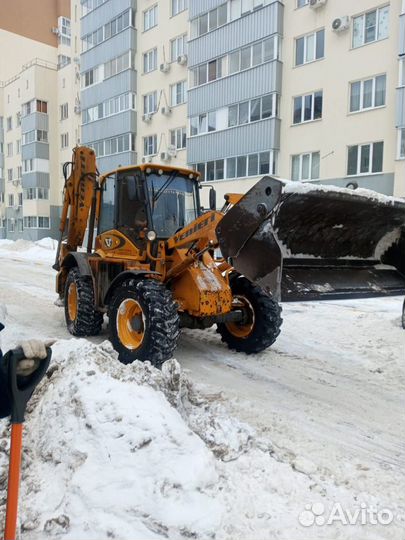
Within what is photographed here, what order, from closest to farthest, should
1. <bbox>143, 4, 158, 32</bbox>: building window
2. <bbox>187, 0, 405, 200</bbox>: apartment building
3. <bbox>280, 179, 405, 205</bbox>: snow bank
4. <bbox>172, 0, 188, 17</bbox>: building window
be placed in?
<bbox>280, 179, 405, 205</bbox>: snow bank < <bbox>187, 0, 405, 200</bbox>: apartment building < <bbox>172, 0, 188, 17</bbox>: building window < <bbox>143, 4, 158, 32</bbox>: building window

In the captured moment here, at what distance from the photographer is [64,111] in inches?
1444

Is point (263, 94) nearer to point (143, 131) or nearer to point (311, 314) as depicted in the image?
point (143, 131)

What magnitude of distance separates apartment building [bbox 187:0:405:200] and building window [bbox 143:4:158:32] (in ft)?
13.7

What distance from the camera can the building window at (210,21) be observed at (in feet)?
69.6

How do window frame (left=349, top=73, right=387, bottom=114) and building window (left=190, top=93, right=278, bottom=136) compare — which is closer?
window frame (left=349, top=73, right=387, bottom=114)

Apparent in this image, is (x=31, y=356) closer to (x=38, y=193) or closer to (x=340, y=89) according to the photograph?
(x=340, y=89)

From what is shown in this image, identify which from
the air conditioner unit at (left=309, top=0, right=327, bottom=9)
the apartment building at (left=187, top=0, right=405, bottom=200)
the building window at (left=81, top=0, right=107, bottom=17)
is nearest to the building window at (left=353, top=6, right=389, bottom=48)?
the apartment building at (left=187, top=0, right=405, bottom=200)

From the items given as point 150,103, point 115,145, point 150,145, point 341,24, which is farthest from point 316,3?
point 115,145

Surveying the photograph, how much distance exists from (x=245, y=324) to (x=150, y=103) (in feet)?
74.8

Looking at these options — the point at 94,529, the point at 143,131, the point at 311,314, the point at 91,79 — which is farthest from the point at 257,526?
the point at 91,79

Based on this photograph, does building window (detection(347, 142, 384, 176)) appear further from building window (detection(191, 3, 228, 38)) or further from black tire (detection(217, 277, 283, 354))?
black tire (detection(217, 277, 283, 354))

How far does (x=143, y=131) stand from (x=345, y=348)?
74.7 feet

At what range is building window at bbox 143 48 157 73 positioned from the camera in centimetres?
2619

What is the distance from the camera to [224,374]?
5.65m
